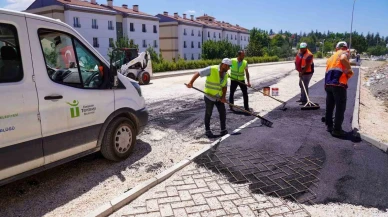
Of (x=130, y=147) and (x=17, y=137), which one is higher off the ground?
(x=17, y=137)

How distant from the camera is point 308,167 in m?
4.38

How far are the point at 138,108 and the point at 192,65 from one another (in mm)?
28701

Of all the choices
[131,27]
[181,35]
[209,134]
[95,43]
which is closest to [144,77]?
[209,134]

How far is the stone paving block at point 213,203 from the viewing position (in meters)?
3.37

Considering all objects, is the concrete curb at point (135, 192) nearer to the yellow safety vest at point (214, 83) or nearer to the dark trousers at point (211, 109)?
the dark trousers at point (211, 109)

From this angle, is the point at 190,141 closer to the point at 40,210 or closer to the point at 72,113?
the point at 72,113

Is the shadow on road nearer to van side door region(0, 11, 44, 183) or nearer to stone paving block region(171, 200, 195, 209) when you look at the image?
van side door region(0, 11, 44, 183)

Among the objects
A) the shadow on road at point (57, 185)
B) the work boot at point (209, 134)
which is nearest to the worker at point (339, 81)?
the work boot at point (209, 134)

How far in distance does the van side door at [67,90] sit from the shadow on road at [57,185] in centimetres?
42

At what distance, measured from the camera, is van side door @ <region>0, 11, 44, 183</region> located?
3064mm

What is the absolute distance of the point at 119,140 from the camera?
182 inches

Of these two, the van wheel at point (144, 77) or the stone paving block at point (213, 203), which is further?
the van wheel at point (144, 77)

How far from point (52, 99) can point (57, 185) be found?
4.05 feet

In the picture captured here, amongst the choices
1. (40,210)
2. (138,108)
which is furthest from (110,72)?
(40,210)
